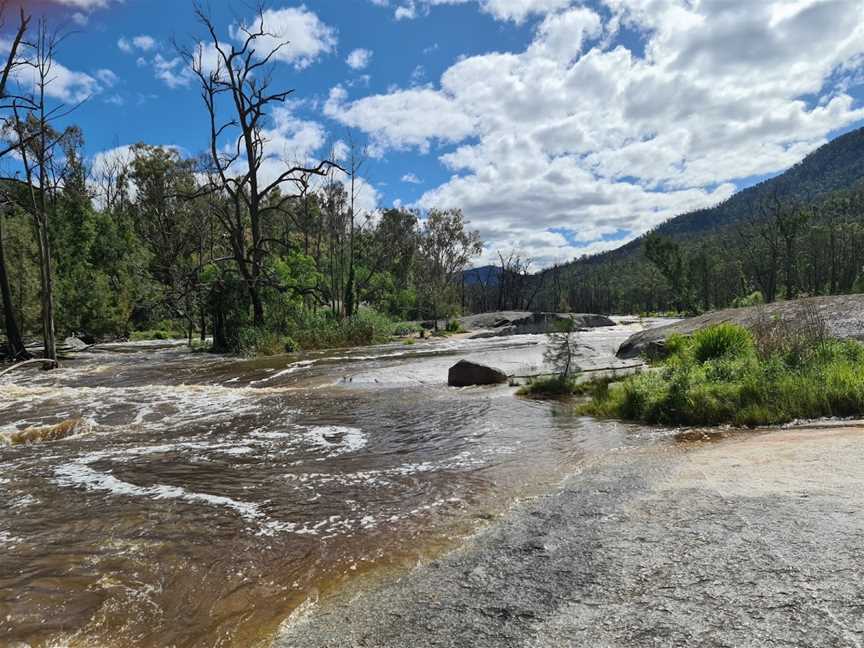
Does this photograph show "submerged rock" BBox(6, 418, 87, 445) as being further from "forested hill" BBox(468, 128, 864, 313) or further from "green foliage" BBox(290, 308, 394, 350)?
"forested hill" BBox(468, 128, 864, 313)

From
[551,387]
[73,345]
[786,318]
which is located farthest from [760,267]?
[73,345]

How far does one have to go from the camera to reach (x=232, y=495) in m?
5.13

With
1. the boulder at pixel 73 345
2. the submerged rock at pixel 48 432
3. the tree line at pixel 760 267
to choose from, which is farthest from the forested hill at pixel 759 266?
the submerged rock at pixel 48 432

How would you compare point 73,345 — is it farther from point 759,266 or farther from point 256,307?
point 759,266

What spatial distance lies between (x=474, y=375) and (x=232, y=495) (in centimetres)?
792

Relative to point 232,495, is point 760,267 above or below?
above

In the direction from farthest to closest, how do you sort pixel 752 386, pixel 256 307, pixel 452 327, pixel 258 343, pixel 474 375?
pixel 452 327
pixel 256 307
pixel 258 343
pixel 474 375
pixel 752 386

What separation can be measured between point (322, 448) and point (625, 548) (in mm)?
4593

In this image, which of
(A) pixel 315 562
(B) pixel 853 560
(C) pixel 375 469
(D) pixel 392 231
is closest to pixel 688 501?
(B) pixel 853 560

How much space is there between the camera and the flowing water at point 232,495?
10.5 feet

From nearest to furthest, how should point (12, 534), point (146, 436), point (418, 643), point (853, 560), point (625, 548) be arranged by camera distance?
point (418, 643)
point (853, 560)
point (625, 548)
point (12, 534)
point (146, 436)

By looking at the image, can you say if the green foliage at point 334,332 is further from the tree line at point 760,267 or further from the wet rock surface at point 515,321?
the wet rock surface at point 515,321

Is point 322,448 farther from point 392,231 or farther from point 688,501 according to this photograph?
point 392,231

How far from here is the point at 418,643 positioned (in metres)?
2.48
